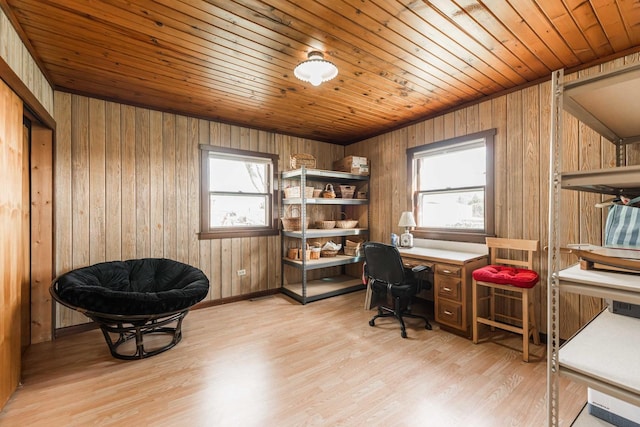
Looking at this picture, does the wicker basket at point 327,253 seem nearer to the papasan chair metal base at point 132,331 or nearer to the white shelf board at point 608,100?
the papasan chair metal base at point 132,331

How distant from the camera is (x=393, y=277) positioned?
2.92 m

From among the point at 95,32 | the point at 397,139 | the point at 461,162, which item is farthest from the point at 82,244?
the point at 461,162

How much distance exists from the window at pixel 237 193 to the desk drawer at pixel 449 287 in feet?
8.00

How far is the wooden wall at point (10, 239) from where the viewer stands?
1.78 metres

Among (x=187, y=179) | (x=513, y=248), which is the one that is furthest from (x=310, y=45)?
(x=513, y=248)

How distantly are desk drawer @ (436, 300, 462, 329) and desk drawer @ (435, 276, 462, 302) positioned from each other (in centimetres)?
7

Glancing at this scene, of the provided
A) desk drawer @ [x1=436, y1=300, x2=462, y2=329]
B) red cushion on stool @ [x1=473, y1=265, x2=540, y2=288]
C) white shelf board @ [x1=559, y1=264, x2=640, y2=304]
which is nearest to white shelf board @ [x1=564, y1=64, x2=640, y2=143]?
white shelf board @ [x1=559, y1=264, x2=640, y2=304]

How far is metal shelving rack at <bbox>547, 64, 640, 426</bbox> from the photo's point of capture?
1.05 metres

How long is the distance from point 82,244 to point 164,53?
2.18 meters

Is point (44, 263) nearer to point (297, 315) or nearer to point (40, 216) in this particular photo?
point (40, 216)

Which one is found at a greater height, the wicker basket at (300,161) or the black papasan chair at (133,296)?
the wicker basket at (300,161)

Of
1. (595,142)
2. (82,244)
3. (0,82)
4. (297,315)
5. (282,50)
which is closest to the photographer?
(0,82)

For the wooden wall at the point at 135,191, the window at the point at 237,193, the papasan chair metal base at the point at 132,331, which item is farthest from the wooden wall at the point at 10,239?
the window at the point at 237,193

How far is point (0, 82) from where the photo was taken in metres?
1.71
